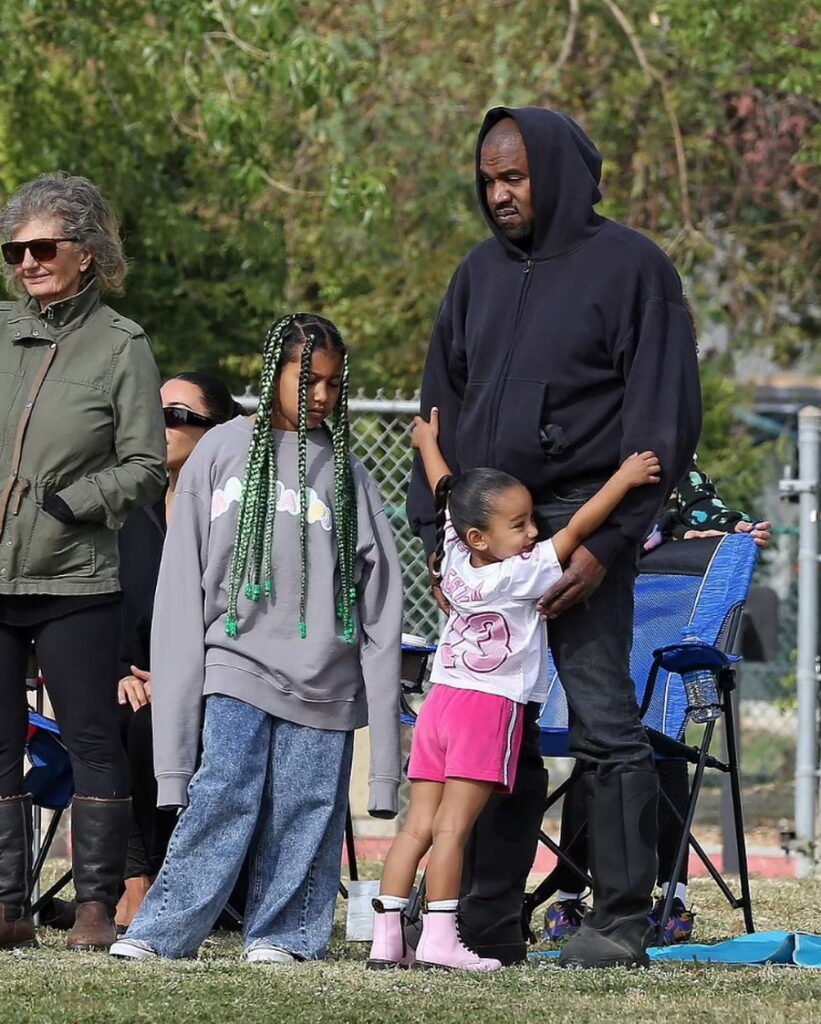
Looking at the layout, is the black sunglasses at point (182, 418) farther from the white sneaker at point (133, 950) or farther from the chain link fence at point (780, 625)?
the white sneaker at point (133, 950)

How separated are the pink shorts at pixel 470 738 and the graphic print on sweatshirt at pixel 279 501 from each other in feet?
1.79

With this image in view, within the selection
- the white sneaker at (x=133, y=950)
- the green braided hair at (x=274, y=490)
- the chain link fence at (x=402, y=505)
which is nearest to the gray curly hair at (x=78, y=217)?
the green braided hair at (x=274, y=490)

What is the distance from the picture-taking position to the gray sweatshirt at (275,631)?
16.4 feet

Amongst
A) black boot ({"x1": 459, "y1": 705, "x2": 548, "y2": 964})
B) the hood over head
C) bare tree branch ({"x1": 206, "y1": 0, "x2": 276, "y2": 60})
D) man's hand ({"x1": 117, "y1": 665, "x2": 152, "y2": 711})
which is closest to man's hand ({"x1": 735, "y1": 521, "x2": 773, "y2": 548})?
black boot ({"x1": 459, "y1": 705, "x2": 548, "y2": 964})

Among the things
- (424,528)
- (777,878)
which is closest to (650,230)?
(777,878)

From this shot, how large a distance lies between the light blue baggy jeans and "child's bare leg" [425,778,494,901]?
0.39 m

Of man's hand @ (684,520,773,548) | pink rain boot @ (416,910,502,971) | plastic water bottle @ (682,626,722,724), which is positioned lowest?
pink rain boot @ (416,910,502,971)

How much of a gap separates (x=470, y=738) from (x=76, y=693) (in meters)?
1.12

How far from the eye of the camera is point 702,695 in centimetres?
569

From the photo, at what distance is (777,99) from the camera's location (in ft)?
54.5

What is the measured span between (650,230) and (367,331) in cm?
292

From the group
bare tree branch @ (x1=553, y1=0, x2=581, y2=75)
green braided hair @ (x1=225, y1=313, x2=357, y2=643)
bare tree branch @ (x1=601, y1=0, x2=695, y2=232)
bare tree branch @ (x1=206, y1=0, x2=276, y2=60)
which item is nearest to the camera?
green braided hair @ (x1=225, y1=313, x2=357, y2=643)

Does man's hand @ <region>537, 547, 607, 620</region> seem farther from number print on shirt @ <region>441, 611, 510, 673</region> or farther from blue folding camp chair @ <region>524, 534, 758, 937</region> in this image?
blue folding camp chair @ <region>524, 534, 758, 937</region>

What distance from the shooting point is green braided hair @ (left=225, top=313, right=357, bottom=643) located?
16.5 feet
